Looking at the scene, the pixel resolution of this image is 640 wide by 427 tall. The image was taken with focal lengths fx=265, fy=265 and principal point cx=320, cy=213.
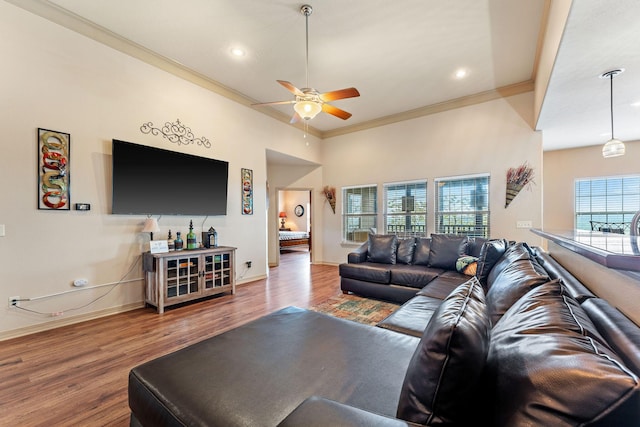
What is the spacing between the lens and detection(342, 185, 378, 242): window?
20.6 feet

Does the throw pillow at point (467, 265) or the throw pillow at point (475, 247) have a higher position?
the throw pillow at point (475, 247)

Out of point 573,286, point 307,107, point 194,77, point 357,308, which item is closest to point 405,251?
point 357,308

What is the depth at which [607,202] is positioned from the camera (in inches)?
218

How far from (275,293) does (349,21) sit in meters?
3.82

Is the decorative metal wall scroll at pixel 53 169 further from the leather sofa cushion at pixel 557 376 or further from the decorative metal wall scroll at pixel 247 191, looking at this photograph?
the leather sofa cushion at pixel 557 376

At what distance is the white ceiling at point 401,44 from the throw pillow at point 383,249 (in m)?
2.62

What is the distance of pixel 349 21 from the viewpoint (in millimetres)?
3053

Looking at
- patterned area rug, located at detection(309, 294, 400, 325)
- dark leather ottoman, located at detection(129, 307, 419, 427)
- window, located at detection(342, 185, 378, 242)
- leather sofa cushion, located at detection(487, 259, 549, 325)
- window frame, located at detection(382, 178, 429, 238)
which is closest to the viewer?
dark leather ottoman, located at detection(129, 307, 419, 427)

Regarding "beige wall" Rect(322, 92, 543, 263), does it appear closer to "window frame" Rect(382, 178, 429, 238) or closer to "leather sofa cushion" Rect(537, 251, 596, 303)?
"window frame" Rect(382, 178, 429, 238)

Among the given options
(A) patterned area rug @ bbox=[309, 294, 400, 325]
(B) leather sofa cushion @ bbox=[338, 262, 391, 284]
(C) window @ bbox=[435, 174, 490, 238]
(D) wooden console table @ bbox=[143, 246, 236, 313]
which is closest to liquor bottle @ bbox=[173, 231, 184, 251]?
(D) wooden console table @ bbox=[143, 246, 236, 313]

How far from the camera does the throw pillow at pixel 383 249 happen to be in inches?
164

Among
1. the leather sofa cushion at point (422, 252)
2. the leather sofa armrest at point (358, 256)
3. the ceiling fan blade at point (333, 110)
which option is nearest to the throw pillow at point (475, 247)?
the leather sofa cushion at point (422, 252)

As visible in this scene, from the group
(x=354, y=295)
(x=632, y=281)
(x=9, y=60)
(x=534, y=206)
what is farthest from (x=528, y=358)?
(x=534, y=206)

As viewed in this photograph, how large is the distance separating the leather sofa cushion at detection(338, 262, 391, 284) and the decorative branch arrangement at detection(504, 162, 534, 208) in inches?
105
